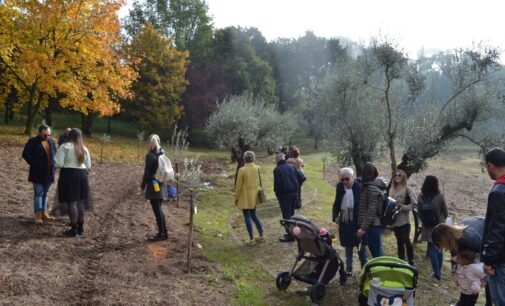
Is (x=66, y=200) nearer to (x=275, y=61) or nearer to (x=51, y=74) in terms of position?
(x=51, y=74)

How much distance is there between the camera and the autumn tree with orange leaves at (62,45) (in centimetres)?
1908

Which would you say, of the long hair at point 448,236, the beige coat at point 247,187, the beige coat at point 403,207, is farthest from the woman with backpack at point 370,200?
the beige coat at point 247,187

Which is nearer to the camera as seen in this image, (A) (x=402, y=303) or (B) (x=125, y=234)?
(A) (x=402, y=303)

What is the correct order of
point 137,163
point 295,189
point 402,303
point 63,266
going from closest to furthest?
point 402,303
point 63,266
point 295,189
point 137,163

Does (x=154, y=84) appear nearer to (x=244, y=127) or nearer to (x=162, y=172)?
(x=244, y=127)

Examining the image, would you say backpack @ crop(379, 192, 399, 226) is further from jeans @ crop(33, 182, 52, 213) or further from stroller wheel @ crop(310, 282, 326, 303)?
jeans @ crop(33, 182, 52, 213)

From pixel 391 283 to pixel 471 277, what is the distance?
961 millimetres

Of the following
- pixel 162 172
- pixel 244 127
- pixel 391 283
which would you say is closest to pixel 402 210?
pixel 391 283

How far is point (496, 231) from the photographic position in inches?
173

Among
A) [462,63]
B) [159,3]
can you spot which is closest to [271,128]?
[462,63]

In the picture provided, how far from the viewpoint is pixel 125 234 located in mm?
9109

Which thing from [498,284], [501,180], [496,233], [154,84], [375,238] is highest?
[154,84]

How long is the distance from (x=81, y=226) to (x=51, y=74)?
13.3 m

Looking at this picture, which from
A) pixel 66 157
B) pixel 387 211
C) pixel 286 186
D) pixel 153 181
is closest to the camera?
pixel 387 211
